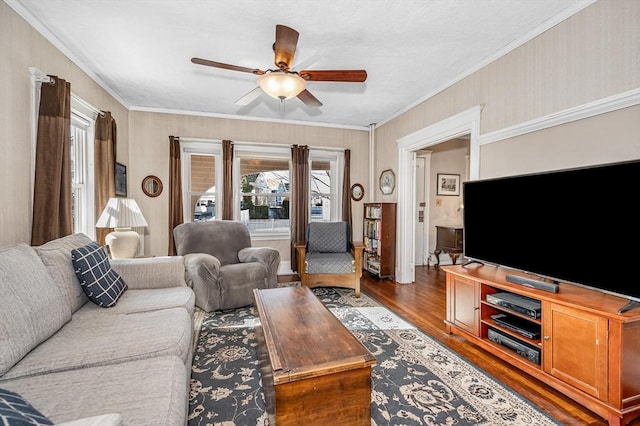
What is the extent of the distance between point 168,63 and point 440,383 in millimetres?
3646

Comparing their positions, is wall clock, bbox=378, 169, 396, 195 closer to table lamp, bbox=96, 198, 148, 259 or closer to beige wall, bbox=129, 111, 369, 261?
beige wall, bbox=129, 111, 369, 261

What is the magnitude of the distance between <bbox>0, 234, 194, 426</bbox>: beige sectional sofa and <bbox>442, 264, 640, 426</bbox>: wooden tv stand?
82.5 inches

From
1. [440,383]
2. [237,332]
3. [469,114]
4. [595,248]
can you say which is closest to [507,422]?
[440,383]

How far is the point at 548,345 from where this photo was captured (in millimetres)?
1882

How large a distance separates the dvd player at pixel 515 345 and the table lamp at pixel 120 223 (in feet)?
11.1

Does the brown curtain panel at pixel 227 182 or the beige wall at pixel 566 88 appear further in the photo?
the brown curtain panel at pixel 227 182

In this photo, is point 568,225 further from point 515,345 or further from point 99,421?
point 99,421

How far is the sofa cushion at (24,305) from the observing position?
4.08ft

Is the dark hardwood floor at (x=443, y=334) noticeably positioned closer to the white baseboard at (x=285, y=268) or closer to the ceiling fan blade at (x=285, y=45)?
the white baseboard at (x=285, y=268)

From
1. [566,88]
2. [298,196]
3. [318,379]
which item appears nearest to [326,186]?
[298,196]

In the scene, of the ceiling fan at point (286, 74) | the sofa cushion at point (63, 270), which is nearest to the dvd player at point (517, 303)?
the ceiling fan at point (286, 74)

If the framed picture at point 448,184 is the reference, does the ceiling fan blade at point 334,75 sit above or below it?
above

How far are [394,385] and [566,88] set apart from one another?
2.44 m

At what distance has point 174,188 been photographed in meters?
4.30
